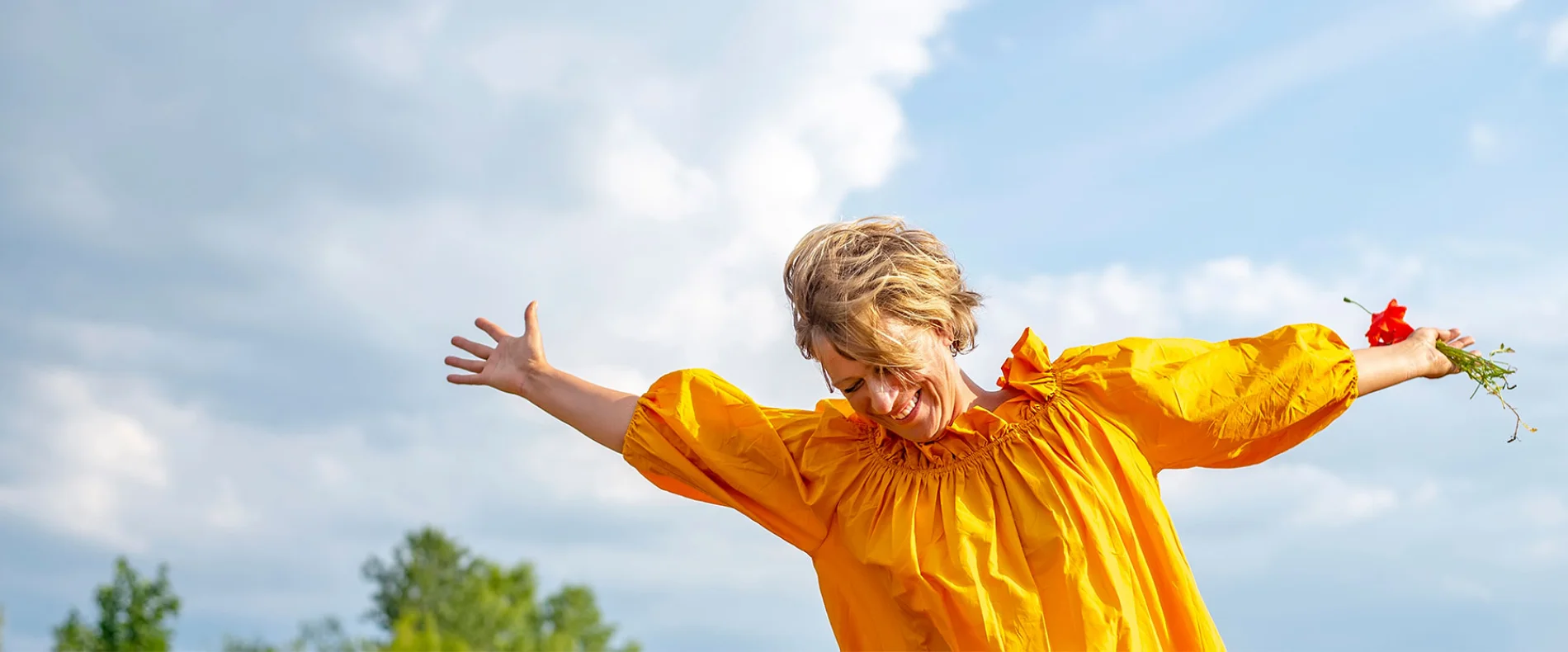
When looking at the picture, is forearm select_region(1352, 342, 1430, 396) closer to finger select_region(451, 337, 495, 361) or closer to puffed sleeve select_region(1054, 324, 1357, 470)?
puffed sleeve select_region(1054, 324, 1357, 470)

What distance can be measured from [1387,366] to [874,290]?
170 centimetres

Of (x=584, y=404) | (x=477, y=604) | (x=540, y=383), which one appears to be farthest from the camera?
(x=540, y=383)

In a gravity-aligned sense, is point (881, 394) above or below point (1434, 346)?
below

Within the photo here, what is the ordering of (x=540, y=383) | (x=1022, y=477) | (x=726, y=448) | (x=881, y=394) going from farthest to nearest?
1. (x=540, y=383)
2. (x=726, y=448)
3. (x=1022, y=477)
4. (x=881, y=394)

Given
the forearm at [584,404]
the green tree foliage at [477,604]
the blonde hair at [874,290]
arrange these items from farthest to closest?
the forearm at [584,404] → the blonde hair at [874,290] → the green tree foliage at [477,604]

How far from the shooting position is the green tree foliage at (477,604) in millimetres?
1669

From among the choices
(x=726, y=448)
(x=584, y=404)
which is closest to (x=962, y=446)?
(x=726, y=448)

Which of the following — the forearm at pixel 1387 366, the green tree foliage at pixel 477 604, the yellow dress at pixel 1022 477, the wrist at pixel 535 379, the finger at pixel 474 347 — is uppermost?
the finger at pixel 474 347

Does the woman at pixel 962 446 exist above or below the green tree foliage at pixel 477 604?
above

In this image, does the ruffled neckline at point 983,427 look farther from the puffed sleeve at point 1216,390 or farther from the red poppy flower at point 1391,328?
the red poppy flower at point 1391,328

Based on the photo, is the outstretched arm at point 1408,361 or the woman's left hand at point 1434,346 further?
the woman's left hand at point 1434,346

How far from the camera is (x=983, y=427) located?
335 cm

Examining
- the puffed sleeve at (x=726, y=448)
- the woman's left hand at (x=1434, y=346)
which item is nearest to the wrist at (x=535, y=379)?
the puffed sleeve at (x=726, y=448)

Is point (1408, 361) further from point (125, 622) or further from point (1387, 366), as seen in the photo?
point (125, 622)
